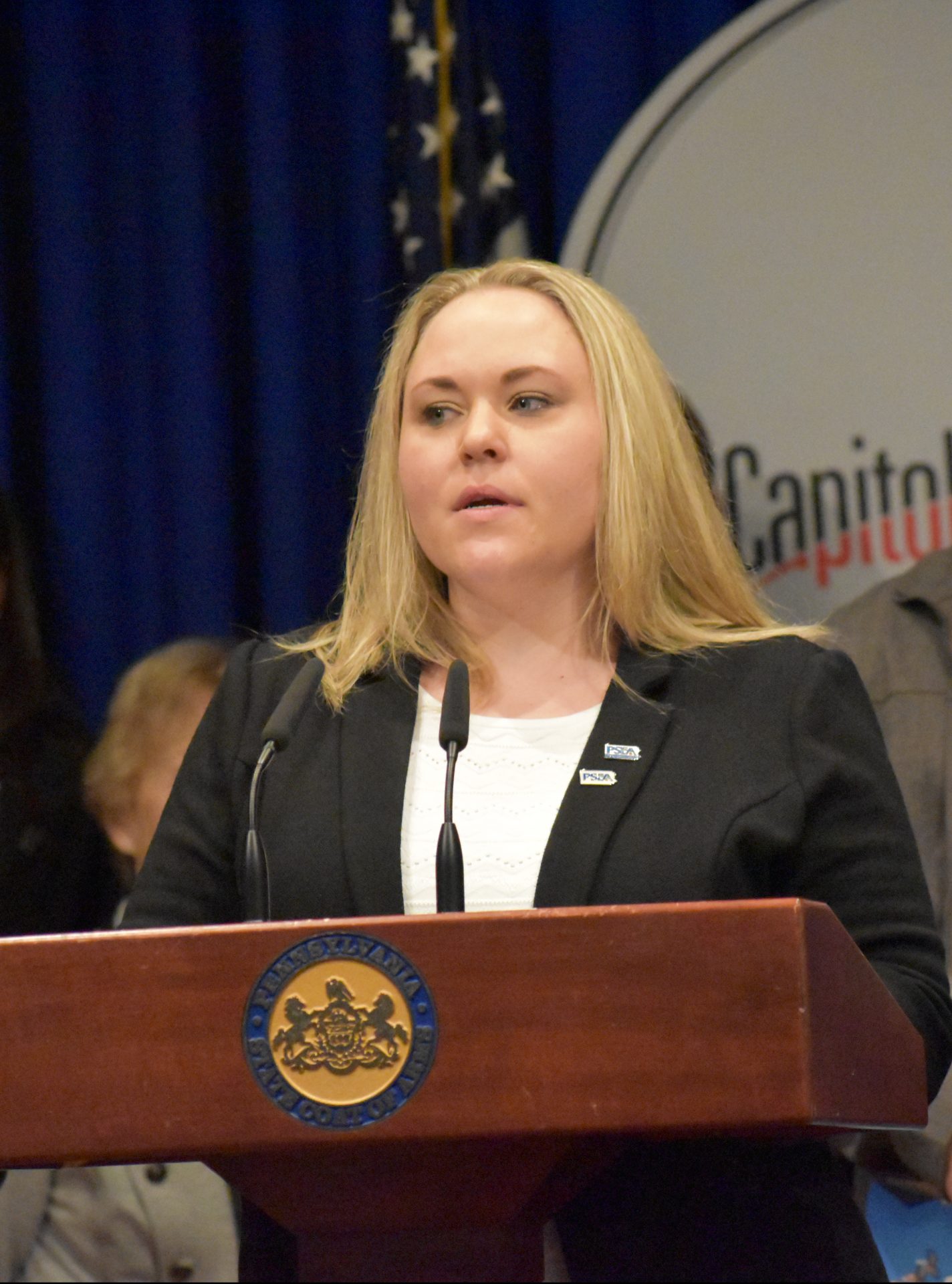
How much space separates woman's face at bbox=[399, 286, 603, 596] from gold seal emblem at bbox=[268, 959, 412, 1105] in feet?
2.52

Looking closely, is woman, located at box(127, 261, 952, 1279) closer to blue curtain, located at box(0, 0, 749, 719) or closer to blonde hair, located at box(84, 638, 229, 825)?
blonde hair, located at box(84, 638, 229, 825)

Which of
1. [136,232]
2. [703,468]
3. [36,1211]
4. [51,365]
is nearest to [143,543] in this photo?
[51,365]

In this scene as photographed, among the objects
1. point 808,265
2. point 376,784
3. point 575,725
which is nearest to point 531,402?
point 575,725

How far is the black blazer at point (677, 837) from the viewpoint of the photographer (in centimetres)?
157

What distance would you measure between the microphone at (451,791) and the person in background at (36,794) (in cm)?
143

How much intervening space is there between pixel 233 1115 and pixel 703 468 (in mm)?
1210

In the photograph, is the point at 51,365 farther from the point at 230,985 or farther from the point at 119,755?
the point at 230,985

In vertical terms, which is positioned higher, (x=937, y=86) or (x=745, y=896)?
(x=937, y=86)

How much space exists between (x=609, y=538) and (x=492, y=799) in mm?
350

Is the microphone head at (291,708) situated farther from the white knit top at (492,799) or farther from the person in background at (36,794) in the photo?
the person in background at (36,794)

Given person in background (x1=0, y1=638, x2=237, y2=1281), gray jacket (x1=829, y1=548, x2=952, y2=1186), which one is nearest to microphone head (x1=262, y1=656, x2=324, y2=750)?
gray jacket (x1=829, y1=548, x2=952, y2=1186)

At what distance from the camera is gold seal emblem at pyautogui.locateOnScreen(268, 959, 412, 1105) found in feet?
3.92

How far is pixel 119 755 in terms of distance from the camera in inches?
118

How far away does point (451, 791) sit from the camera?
1.53 metres
